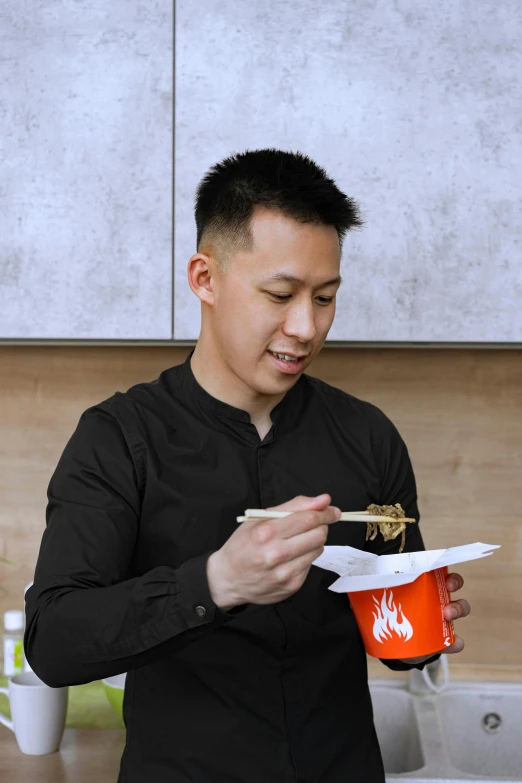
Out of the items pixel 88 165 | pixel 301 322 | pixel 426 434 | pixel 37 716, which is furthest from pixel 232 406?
pixel 426 434

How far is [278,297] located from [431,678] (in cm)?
103

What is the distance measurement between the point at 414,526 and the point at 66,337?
2.03 feet

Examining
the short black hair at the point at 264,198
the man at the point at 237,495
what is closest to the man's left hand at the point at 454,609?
the man at the point at 237,495

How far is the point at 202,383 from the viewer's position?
1.14 m

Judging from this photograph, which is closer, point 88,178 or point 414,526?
point 414,526

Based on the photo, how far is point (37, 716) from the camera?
1.43 metres

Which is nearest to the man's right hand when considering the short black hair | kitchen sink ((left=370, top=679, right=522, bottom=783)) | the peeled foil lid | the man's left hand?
the peeled foil lid

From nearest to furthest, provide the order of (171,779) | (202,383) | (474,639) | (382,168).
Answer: (171,779)
(202,383)
(382,168)
(474,639)

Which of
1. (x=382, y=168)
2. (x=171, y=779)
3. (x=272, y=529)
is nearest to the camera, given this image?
(x=272, y=529)

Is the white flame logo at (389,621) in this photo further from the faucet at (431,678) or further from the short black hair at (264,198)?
the faucet at (431,678)

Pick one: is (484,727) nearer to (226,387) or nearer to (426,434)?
(426,434)

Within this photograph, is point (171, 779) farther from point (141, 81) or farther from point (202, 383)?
point (141, 81)

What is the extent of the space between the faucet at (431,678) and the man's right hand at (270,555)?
3.25ft

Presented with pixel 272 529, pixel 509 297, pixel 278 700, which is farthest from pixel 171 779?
pixel 509 297
